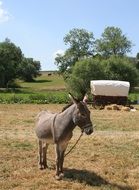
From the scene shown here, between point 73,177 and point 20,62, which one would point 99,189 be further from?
point 20,62

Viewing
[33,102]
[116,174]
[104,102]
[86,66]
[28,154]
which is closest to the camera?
[116,174]

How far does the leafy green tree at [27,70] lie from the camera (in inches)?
4267

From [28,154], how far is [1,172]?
7.20 feet

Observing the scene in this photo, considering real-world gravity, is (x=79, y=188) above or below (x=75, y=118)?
below

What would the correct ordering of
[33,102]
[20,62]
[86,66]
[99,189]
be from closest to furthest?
[99,189], [33,102], [86,66], [20,62]

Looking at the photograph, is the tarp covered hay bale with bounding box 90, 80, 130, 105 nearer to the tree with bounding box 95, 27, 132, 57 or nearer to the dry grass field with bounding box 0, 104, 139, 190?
the dry grass field with bounding box 0, 104, 139, 190

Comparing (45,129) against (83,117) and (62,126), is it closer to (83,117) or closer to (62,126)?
(62,126)

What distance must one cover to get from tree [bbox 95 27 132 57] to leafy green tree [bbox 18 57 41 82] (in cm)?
1798

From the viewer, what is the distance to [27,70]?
113750mm

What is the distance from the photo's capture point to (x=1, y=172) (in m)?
10.3

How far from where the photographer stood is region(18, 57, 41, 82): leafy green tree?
108375mm

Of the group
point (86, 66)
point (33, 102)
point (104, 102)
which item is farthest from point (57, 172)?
point (86, 66)

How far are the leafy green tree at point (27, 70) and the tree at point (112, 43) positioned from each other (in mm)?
17983

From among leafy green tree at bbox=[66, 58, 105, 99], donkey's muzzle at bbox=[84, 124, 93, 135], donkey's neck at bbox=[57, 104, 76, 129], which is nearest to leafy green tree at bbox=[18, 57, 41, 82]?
leafy green tree at bbox=[66, 58, 105, 99]
